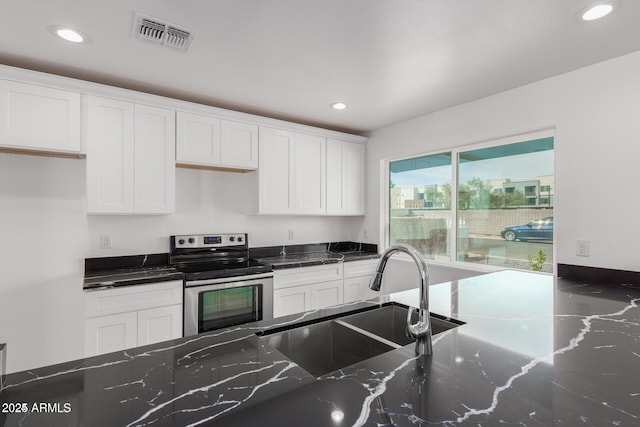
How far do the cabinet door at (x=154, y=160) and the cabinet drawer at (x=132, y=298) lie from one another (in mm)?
619

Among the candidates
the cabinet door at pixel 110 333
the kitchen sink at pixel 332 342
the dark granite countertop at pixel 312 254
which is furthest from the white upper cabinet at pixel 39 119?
the kitchen sink at pixel 332 342

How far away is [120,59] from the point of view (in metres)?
2.09

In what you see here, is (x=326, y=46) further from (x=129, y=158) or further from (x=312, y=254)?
(x=312, y=254)

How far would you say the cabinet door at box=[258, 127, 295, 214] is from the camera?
10.2 feet

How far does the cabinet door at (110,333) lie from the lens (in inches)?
83.4

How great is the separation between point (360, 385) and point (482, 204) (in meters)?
2.59

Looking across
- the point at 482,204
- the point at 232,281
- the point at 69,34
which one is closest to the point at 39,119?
the point at 69,34

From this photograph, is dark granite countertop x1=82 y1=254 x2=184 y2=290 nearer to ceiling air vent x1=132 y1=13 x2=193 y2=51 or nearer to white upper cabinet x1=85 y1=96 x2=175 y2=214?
white upper cabinet x1=85 y1=96 x2=175 y2=214

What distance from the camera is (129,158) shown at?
2467mm

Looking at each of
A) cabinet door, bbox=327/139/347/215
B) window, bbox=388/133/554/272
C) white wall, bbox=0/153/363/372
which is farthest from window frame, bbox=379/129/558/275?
white wall, bbox=0/153/363/372

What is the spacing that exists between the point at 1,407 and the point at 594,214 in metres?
2.95

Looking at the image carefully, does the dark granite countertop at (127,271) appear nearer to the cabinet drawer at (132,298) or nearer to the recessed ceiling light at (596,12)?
the cabinet drawer at (132,298)

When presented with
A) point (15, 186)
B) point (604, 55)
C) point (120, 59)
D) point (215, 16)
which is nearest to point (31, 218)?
point (15, 186)

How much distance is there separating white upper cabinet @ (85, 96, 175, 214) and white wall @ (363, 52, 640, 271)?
2759 millimetres
